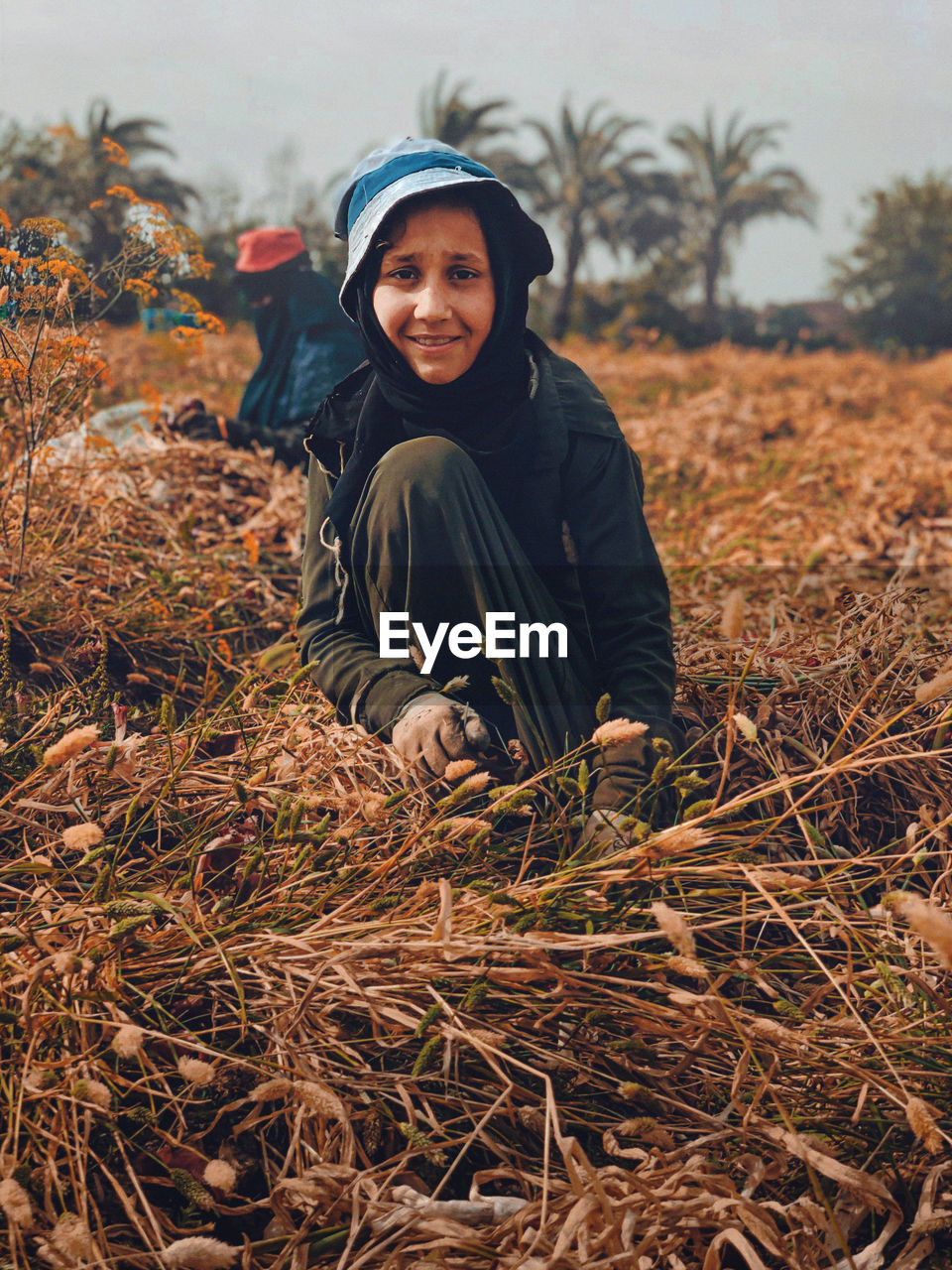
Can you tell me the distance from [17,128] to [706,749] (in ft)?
8.65

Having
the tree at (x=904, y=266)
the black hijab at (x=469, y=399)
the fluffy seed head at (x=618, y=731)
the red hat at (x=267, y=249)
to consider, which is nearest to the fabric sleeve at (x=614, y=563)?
the black hijab at (x=469, y=399)

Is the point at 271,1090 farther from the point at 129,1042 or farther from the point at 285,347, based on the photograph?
the point at 285,347

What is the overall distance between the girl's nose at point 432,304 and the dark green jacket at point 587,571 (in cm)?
26

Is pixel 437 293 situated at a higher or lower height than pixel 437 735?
higher

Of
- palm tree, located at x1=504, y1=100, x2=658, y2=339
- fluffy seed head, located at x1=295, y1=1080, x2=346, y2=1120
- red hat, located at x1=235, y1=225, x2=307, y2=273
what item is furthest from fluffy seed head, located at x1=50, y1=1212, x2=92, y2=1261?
palm tree, located at x1=504, y1=100, x2=658, y2=339

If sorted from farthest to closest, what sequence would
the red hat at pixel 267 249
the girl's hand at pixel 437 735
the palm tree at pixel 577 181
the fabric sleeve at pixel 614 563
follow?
the palm tree at pixel 577 181
the red hat at pixel 267 249
the fabric sleeve at pixel 614 563
the girl's hand at pixel 437 735

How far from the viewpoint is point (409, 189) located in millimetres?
1752

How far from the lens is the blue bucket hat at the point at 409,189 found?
176cm

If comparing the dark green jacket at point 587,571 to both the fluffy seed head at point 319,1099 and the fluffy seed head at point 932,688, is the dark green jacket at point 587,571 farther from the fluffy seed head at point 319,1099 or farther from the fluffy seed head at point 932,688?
the fluffy seed head at point 319,1099

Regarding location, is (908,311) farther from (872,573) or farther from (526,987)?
(526,987)

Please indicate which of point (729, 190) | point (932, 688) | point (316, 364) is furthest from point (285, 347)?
Answer: point (729, 190)

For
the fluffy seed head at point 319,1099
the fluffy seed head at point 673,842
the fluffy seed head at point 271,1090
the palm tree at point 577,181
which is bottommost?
the fluffy seed head at point 271,1090

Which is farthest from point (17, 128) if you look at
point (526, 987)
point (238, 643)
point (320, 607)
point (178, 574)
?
point (526, 987)

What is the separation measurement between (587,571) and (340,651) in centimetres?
53
